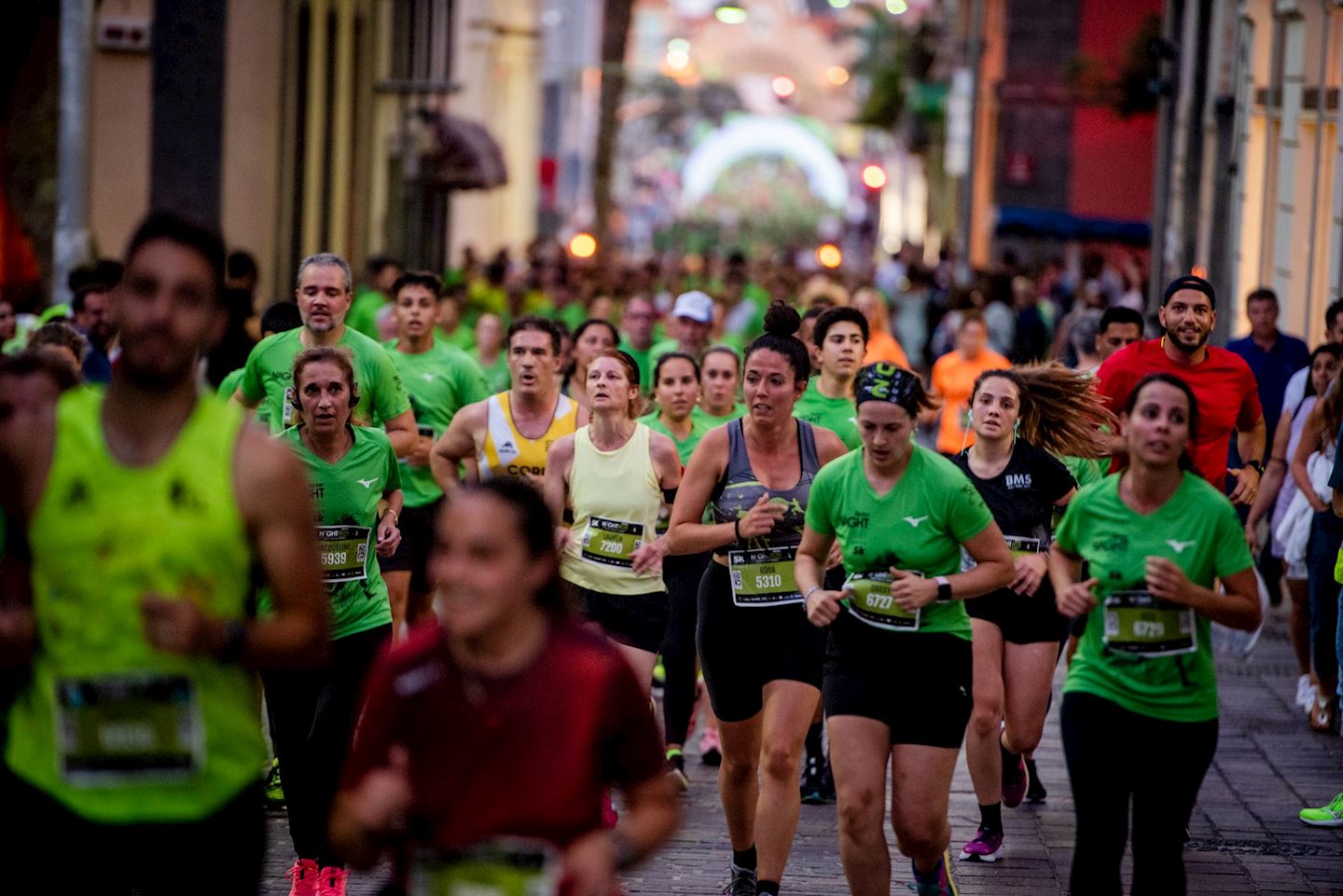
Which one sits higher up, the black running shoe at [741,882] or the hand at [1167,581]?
the hand at [1167,581]

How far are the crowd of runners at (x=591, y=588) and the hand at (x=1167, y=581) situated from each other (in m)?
0.01

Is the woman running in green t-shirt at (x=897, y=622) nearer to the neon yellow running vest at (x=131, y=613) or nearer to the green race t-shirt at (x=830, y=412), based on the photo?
the neon yellow running vest at (x=131, y=613)

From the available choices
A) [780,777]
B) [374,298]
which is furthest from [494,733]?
[374,298]

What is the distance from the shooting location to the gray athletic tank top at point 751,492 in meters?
7.33

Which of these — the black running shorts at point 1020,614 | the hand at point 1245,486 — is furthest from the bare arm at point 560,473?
the hand at point 1245,486

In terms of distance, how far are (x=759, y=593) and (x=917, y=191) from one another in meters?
68.8

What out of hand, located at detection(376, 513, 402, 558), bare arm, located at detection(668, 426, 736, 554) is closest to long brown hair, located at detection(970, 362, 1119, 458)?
bare arm, located at detection(668, 426, 736, 554)

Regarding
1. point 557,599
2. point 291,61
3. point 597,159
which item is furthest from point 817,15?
point 557,599

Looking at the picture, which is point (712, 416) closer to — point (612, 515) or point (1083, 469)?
point (1083, 469)

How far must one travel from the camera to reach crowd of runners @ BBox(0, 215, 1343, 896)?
3.97 meters

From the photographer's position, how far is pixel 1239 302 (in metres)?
21.5

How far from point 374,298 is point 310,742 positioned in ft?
39.3

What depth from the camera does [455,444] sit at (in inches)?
365

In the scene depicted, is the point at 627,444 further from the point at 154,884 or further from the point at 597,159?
the point at 597,159
